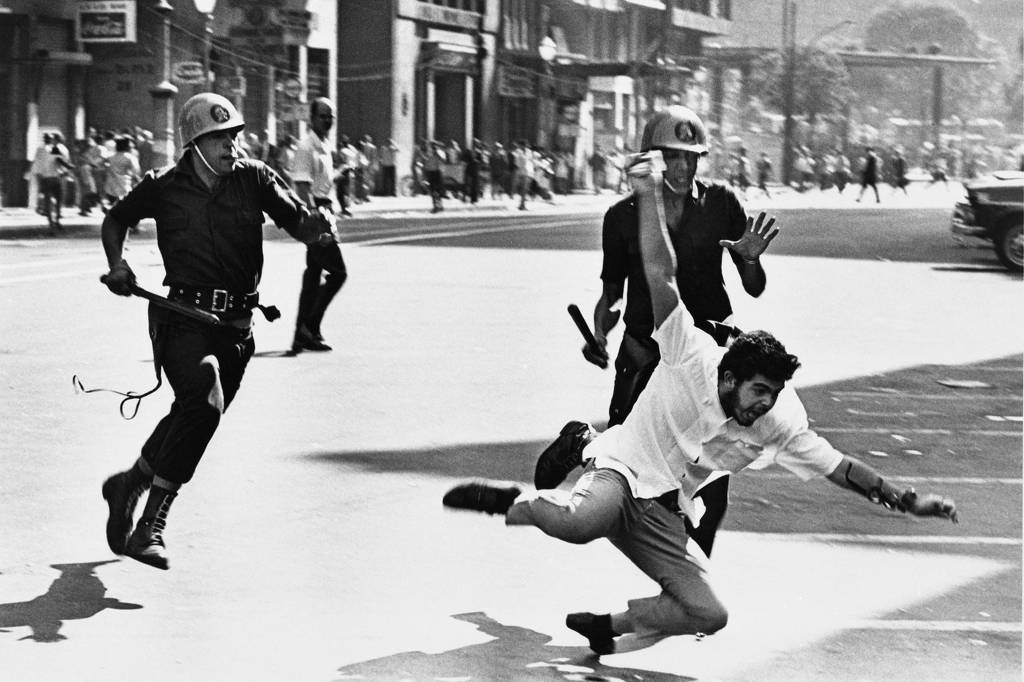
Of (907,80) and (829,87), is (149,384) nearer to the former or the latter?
(829,87)

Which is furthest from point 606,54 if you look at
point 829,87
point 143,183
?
point 143,183

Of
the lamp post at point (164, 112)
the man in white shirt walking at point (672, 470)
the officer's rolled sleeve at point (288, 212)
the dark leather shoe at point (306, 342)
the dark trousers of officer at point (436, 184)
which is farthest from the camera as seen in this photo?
the dark trousers of officer at point (436, 184)

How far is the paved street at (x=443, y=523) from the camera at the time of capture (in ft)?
17.7

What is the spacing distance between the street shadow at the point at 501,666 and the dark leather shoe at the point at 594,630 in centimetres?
4

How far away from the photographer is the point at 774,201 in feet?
190

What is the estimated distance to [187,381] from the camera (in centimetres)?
661

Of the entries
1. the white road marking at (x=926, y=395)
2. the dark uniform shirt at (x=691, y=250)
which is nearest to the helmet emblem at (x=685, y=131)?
the dark uniform shirt at (x=691, y=250)

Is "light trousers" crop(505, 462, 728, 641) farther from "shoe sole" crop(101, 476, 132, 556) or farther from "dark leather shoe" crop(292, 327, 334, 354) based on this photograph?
"dark leather shoe" crop(292, 327, 334, 354)

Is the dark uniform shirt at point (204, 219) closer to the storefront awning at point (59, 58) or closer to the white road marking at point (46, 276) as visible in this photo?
the white road marking at point (46, 276)

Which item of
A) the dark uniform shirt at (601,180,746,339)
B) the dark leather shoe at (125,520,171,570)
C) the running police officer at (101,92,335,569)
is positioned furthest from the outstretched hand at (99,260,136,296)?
the dark uniform shirt at (601,180,746,339)

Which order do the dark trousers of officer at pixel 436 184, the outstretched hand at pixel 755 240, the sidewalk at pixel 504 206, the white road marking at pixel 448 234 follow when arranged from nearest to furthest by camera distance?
the outstretched hand at pixel 755 240 → the white road marking at pixel 448 234 → the sidewalk at pixel 504 206 → the dark trousers of officer at pixel 436 184

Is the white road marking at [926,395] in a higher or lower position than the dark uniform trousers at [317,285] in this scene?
lower

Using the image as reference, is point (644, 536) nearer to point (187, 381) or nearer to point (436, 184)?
point (187, 381)

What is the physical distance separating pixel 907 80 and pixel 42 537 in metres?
147
